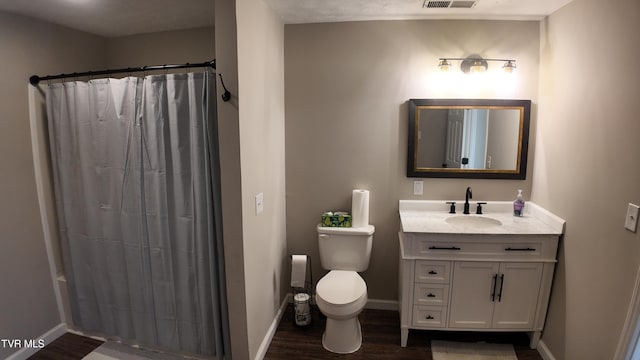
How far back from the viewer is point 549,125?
219 cm

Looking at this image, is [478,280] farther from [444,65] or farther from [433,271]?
[444,65]

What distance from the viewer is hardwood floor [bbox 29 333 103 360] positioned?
2.14 metres

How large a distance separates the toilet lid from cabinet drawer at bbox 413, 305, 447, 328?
410mm

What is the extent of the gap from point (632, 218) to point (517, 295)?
911 millimetres

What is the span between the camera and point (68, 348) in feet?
7.30

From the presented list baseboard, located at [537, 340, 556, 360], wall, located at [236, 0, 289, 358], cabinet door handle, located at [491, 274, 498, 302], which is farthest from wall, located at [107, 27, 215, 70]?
baseboard, located at [537, 340, 556, 360]

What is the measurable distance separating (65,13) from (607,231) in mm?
3616

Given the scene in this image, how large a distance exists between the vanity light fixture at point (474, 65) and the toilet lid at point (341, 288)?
1.75 meters

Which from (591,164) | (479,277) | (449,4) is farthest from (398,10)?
(479,277)

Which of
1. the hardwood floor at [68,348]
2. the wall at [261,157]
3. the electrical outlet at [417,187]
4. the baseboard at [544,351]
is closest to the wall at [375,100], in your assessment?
the electrical outlet at [417,187]

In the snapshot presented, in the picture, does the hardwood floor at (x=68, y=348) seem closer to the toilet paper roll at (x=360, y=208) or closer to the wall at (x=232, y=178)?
the wall at (x=232, y=178)

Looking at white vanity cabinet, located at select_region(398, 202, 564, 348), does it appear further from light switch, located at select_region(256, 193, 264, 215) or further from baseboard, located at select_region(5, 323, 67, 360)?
baseboard, located at select_region(5, 323, 67, 360)

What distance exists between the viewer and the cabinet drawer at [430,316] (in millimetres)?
2158

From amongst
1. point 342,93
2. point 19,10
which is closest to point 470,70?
point 342,93
